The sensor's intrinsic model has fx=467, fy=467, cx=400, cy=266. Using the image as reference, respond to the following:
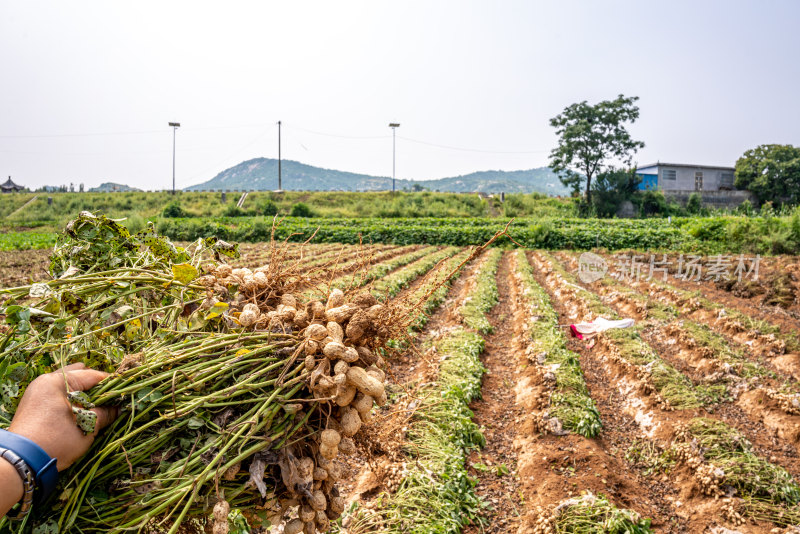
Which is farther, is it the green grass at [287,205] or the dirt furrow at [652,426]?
the green grass at [287,205]

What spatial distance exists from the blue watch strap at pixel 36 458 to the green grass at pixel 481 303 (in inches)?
298

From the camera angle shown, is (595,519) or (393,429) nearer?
(393,429)

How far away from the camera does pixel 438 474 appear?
3.97 metres

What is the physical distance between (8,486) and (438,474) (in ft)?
10.8

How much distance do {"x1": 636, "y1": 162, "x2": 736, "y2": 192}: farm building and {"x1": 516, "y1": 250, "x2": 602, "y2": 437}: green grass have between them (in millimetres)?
41634

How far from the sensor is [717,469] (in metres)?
4.33

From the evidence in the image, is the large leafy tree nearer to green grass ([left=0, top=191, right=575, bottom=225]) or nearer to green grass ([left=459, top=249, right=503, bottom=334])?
green grass ([left=0, top=191, right=575, bottom=225])

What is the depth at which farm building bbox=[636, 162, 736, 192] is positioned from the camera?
43.9 m

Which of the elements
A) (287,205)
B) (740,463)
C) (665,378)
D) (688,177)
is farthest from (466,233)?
(688,177)

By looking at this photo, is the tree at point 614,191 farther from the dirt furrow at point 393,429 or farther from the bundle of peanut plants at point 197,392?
the bundle of peanut plants at point 197,392

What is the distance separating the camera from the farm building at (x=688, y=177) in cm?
4391

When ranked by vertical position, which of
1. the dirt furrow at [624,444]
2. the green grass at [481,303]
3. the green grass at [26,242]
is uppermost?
the green grass at [26,242]

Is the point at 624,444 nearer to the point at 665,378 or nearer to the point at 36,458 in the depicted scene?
the point at 665,378

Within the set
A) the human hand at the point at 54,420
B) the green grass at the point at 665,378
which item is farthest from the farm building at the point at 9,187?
the human hand at the point at 54,420
